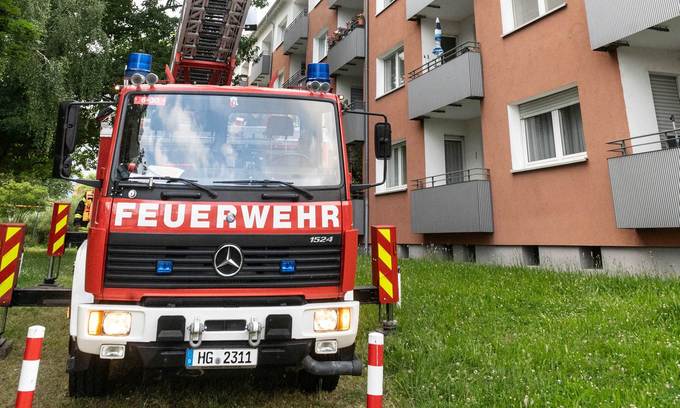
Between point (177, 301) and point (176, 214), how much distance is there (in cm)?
63

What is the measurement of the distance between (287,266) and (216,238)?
0.57m

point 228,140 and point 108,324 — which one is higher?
point 228,140

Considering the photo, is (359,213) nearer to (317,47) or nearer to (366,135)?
(366,135)

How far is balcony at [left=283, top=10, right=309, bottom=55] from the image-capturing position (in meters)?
21.7

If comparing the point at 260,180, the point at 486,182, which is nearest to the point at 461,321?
the point at 260,180

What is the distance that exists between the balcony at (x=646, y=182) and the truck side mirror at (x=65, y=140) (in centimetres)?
754

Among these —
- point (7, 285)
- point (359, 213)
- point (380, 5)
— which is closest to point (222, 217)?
point (7, 285)

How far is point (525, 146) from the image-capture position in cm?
1005

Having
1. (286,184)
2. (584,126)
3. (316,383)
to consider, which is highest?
(584,126)

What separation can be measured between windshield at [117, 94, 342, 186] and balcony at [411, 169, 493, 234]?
7120 millimetres

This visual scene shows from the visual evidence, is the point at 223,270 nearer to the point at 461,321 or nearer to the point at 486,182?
the point at 461,321

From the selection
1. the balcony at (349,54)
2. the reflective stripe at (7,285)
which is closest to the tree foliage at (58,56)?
the balcony at (349,54)

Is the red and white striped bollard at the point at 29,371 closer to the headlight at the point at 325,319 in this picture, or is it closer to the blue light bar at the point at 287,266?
the blue light bar at the point at 287,266

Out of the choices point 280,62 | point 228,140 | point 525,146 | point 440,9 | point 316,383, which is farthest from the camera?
point 280,62
